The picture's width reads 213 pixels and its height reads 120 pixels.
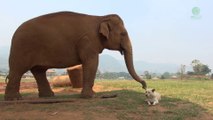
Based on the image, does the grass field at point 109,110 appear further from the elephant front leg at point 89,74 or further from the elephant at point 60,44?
the elephant at point 60,44

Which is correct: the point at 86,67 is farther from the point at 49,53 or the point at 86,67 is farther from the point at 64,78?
the point at 64,78

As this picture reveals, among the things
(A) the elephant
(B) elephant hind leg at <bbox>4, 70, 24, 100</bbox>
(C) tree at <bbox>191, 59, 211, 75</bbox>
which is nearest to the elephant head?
(A) the elephant

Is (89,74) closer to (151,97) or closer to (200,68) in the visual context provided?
(151,97)

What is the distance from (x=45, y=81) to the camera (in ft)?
38.4

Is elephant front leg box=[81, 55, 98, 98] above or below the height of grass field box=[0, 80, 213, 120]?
above

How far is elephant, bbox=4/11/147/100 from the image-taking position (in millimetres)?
10633

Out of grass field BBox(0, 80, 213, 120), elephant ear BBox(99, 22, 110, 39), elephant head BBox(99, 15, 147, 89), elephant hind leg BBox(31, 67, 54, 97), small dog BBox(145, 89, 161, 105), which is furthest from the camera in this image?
elephant hind leg BBox(31, 67, 54, 97)

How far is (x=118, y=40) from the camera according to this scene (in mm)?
11383

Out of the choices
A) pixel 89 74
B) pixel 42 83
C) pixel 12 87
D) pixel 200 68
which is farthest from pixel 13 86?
pixel 200 68

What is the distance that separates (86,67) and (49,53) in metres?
1.12

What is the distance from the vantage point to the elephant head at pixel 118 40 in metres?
11.3

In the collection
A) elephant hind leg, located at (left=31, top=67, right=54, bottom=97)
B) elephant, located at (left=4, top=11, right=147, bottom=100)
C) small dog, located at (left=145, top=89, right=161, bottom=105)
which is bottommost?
small dog, located at (left=145, top=89, right=161, bottom=105)

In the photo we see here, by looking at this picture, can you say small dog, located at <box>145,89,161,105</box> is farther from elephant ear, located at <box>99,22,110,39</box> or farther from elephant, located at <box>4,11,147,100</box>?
elephant ear, located at <box>99,22,110,39</box>

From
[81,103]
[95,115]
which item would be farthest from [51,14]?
[95,115]
